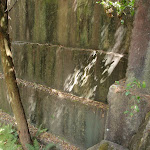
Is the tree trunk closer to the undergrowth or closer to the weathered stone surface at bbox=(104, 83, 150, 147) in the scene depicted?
the undergrowth

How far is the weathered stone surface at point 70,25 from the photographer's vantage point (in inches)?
123

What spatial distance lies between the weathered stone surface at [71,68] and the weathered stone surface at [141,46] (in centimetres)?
55

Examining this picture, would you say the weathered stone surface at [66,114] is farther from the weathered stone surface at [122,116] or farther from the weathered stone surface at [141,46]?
the weathered stone surface at [141,46]

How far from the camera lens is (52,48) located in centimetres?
411

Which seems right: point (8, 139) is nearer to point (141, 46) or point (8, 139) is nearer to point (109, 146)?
point (109, 146)

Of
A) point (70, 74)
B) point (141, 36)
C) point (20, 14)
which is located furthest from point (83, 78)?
point (20, 14)

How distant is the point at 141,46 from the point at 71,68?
5.76 feet

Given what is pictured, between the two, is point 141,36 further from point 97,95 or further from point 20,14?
point 20,14

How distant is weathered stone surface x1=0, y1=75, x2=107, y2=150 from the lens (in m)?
3.57

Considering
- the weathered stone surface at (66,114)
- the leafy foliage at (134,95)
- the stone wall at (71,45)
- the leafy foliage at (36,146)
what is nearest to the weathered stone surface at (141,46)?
the leafy foliage at (134,95)

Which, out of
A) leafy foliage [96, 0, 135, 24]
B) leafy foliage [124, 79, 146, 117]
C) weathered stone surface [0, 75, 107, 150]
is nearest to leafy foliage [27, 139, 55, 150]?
weathered stone surface [0, 75, 107, 150]

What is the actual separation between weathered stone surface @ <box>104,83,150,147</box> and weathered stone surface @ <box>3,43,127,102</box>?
64cm

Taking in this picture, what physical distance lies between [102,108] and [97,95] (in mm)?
278

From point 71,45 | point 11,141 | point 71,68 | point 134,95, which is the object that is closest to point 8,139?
point 11,141
